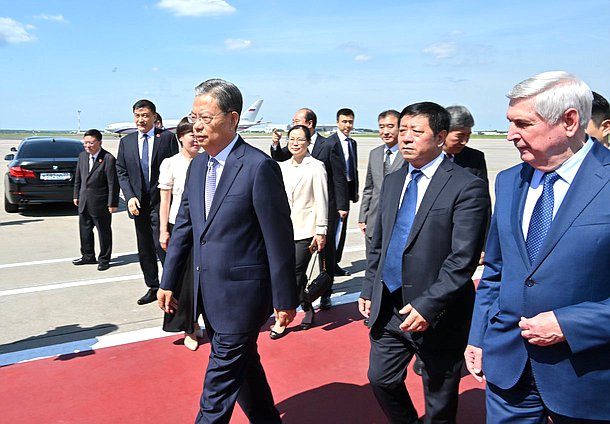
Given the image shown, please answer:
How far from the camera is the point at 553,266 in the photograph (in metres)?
2.03

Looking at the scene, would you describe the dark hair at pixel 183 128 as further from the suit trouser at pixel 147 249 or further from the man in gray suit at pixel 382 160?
the man in gray suit at pixel 382 160

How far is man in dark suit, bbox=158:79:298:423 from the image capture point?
3076 millimetres

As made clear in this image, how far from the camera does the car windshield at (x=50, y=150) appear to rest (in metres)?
12.4

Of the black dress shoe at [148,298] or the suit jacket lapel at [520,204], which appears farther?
the black dress shoe at [148,298]

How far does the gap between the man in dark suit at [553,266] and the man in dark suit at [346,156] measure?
451cm

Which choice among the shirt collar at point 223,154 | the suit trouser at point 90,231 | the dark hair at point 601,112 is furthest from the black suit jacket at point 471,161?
the suit trouser at point 90,231

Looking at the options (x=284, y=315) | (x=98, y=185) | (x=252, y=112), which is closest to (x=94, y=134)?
(x=98, y=185)

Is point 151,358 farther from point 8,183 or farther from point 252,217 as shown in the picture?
point 8,183

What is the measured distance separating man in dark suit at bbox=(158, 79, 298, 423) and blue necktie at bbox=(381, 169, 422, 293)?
55 cm

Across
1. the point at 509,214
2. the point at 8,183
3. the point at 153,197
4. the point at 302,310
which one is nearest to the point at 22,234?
the point at 8,183

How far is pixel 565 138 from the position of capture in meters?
2.08

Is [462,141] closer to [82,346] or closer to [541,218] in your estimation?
[541,218]

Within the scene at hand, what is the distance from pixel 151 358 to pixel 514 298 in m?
3.49

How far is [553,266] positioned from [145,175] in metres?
5.18
